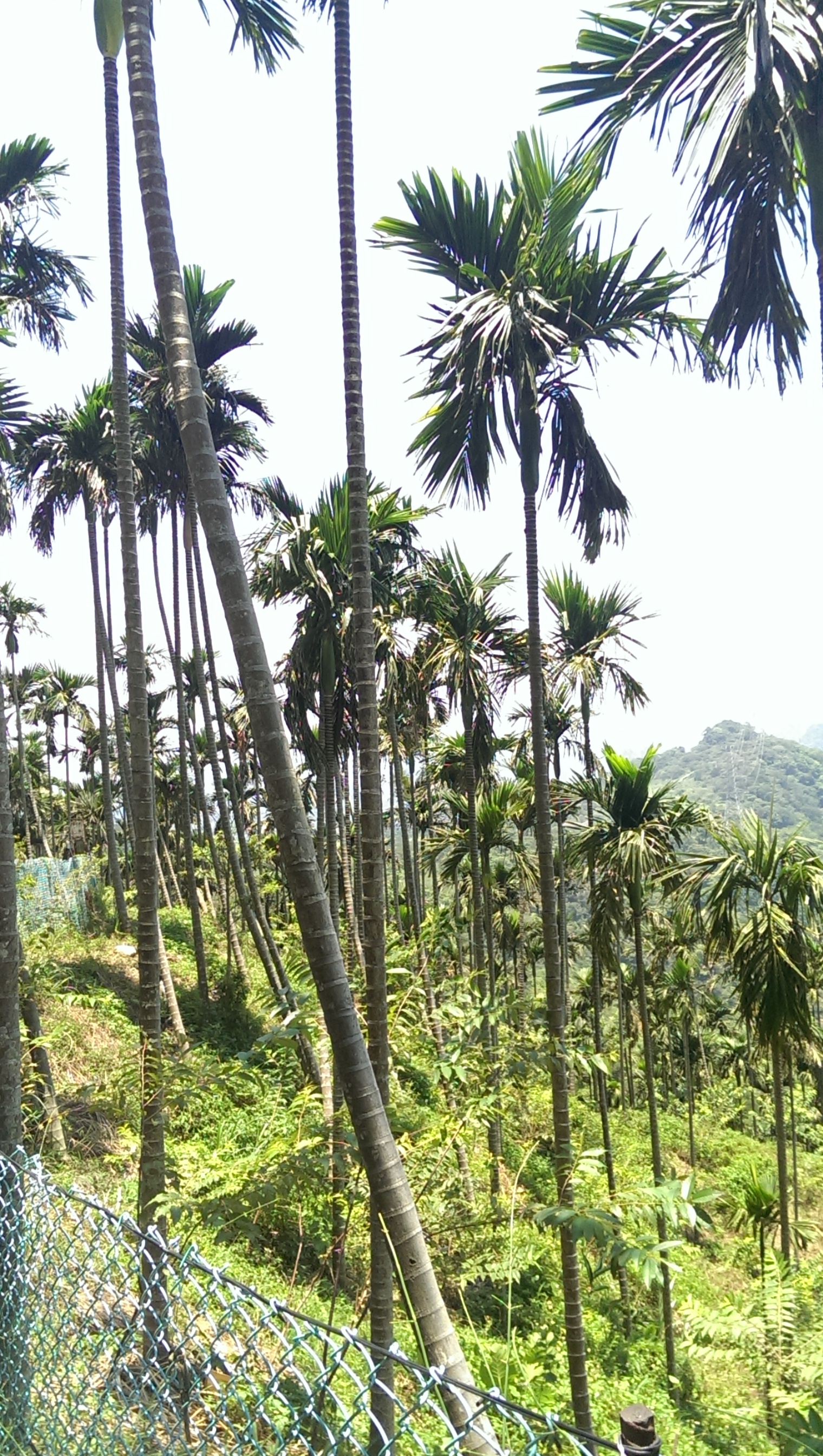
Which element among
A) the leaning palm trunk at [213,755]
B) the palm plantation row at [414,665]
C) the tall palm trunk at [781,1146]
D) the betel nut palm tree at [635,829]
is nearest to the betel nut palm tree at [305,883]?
the palm plantation row at [414,665]

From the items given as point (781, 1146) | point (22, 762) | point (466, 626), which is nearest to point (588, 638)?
point (466, 626)

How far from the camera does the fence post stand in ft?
4.54

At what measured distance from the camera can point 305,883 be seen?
3.03 meters

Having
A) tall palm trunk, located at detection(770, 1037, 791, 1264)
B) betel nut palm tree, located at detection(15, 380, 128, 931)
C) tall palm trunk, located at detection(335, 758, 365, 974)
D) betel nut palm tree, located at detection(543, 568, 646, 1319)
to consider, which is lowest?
tall palm trunk, located at detection(770, 1037, 791, 1264)

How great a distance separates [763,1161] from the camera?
22.7 metres

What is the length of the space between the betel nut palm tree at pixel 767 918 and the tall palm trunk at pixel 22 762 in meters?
20.2

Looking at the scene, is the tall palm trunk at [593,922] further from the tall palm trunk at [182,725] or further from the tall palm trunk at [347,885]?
the tall palm trunk at [182,725]

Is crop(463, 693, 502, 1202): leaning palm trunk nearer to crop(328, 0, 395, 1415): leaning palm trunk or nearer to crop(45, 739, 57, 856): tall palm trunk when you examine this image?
crop(328, 0, 395, 1415): leaning palm trunk

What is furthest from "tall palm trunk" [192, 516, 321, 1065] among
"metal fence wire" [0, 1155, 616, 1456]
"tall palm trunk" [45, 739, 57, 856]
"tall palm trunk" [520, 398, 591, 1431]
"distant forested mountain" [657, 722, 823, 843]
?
"distant forested mountain" [657, 722, 823, 843]

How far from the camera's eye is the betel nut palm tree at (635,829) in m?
10.7

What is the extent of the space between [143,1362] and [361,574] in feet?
11.2

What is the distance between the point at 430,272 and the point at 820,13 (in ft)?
10.7

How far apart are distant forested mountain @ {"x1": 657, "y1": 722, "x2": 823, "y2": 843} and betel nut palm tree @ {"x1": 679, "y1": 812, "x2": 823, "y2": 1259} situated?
9212cm

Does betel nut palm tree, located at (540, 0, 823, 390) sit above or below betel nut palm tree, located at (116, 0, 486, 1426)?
above
